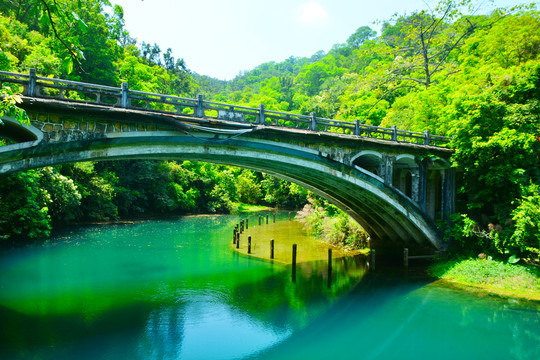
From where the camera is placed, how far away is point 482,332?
12570 millimetres

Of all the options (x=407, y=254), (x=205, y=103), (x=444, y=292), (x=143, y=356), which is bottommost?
(x=143, y=356)

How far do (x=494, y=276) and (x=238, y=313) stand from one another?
11.8 m

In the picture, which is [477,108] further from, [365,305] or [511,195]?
[365,305]

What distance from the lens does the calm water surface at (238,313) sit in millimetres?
10992

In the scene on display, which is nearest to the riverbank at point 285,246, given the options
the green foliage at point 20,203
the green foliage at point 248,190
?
the green foliage at point 20,203

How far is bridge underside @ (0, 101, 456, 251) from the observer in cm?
1059

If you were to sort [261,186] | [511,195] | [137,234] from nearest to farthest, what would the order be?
1. [511,195]
2. [137,234]
3. [261,186]

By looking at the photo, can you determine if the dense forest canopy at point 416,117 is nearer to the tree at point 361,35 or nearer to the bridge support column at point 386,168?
the bridge support column at point 386,168

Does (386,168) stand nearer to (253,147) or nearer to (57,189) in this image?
(253,147)

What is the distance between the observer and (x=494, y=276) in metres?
16.0

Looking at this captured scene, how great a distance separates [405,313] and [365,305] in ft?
5.43

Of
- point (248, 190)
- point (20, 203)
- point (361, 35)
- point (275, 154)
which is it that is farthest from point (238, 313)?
point (361, 35)

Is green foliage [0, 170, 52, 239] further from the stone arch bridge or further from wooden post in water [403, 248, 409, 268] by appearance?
wooden post in water [403, 248, 409, 268]

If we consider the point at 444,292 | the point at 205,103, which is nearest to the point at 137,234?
the point at 205,103
